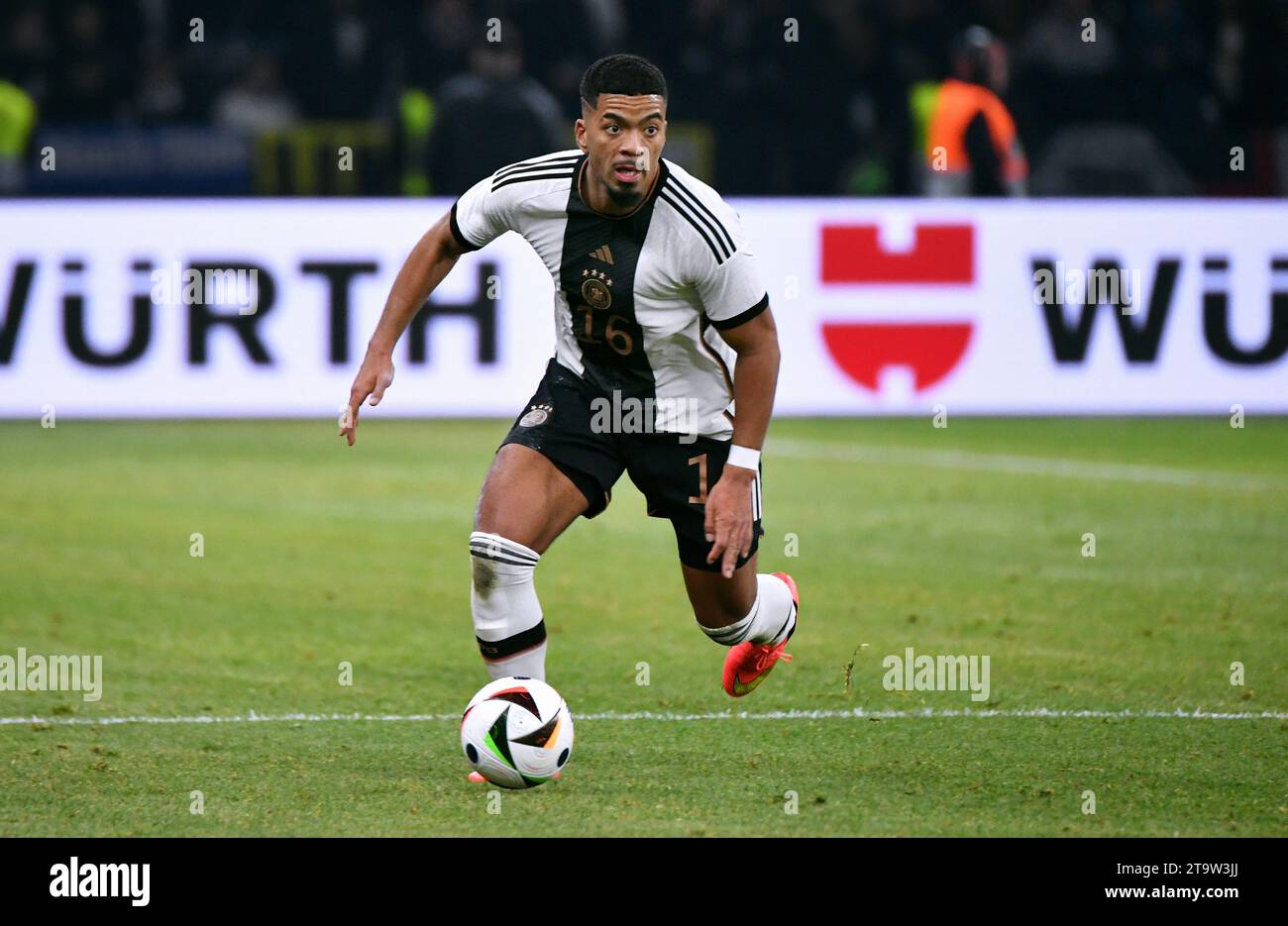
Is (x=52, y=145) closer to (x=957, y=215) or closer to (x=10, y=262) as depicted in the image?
(x=10, y=262)

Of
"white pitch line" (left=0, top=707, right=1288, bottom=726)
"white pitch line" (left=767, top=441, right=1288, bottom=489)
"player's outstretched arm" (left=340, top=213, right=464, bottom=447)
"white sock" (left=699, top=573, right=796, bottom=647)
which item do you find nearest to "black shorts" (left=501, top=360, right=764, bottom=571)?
"white sock" (left=699, top=573, right=796, bottom=647)

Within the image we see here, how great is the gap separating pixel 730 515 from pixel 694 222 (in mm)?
783

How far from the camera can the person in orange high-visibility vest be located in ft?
48.3

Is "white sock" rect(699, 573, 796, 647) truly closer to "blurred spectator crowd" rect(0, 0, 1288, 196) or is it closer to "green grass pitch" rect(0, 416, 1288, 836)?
"green grass pitch" rect(0, 416, 1288, 836)

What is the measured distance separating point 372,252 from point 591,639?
233 inches

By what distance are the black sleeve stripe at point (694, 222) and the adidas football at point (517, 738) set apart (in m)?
1.23

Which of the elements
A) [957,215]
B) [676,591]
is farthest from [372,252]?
[676,591]

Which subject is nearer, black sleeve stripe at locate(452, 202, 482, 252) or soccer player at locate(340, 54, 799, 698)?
soccer player at locate(340, 54, 799, 698)

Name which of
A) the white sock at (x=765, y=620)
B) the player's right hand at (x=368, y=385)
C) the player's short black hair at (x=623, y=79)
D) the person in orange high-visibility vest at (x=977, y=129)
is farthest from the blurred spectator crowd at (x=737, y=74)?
the player's short black hair at (x=623, y=79)

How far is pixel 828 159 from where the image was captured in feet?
60.9

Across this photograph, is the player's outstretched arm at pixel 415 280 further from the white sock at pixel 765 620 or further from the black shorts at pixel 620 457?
the white sock at pixel 765 620

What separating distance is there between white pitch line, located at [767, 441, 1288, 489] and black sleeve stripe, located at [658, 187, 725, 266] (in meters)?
6.67

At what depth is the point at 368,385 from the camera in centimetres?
545

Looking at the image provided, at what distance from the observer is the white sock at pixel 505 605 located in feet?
17.3
